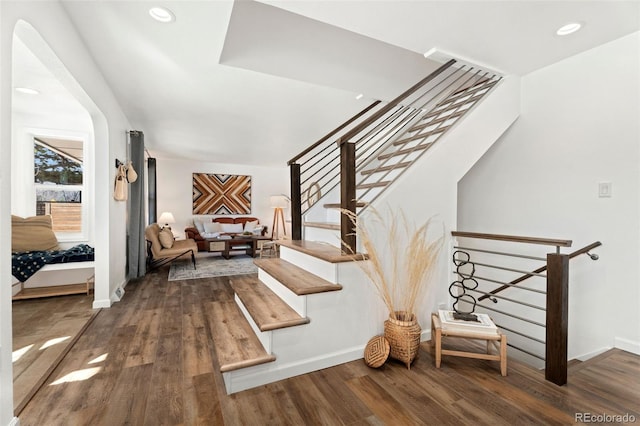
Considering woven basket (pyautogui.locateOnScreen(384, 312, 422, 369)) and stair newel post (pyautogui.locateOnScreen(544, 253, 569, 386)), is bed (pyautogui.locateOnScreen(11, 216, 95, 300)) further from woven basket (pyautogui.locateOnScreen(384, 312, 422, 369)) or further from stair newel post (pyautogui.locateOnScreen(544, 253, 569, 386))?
stair newel post (pyautogui.locateOnScreen(544, 253, 569, 386))

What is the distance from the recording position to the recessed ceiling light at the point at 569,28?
208cm

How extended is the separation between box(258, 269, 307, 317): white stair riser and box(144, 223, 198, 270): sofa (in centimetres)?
291

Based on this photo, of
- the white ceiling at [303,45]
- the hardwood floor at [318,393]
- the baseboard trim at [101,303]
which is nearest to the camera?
the hardwood floor at [318,393]

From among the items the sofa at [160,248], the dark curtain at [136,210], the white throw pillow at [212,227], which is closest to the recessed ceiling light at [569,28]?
the dark curtain at [136,210]

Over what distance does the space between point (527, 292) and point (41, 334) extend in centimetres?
459

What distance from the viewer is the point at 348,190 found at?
7.11 ft

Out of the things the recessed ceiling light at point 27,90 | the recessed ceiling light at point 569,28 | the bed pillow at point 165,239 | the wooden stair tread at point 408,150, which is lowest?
the bed pillow at point 165,239

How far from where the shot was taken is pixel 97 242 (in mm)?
3127

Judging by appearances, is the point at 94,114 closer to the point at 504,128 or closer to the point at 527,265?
the point at 504,128

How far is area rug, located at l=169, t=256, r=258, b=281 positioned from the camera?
4.75 m

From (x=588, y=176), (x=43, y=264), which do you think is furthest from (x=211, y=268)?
(x=588, y=176)

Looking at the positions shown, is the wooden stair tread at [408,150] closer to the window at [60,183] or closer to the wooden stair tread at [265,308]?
the wooden stair tread at [265,308]

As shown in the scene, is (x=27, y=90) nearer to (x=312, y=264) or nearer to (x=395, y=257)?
(x=312, y=264)

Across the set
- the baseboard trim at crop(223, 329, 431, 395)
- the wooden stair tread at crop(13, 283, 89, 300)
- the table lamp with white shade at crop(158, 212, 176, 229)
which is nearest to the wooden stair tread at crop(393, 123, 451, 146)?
the baseboard trim at crop(223, 329, 431, 395)
